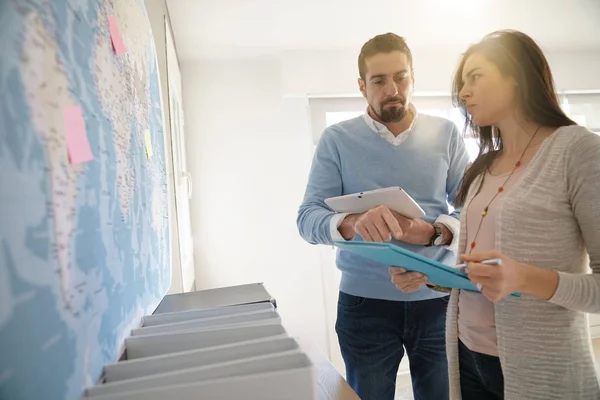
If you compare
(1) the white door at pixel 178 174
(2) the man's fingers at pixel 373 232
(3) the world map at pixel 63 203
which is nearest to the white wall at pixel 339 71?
(1) the white door at pixel 178 174

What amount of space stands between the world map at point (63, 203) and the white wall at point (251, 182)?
2.02 metres

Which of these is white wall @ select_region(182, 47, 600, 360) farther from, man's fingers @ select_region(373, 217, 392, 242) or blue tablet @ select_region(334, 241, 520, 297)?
blue tablet @ select_region(334, 241, 520, 297)

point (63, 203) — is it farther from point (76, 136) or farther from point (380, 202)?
point (380, 202)

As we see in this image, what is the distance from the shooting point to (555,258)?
0.77 m

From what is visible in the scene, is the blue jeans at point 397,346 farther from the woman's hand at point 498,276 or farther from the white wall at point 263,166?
the white wall at point 263,166

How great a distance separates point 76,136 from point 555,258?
0.83 metres

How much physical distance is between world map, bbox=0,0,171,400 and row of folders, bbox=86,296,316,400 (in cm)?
4

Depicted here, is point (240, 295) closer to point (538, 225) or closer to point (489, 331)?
point (489, 331)

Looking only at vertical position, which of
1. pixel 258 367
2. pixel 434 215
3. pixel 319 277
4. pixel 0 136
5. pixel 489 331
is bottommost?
pixel 319 277

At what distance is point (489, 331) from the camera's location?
2.78 ft

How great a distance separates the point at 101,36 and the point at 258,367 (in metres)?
0.54

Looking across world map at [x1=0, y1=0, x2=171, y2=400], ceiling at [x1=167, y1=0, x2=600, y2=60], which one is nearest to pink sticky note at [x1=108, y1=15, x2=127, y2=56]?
world map at [x1=0, y1=0, x2=171, y2=400]

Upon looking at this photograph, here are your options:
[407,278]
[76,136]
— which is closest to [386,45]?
[407,278]

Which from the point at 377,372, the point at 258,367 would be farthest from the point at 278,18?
the point at 258,367
